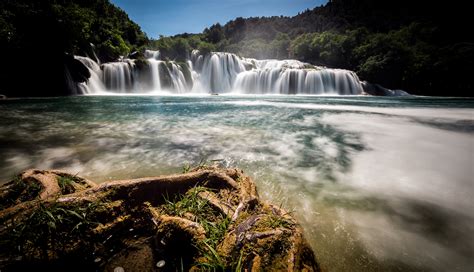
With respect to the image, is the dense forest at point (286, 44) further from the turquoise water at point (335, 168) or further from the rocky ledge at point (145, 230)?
the rocky ledge at point (145, 230)

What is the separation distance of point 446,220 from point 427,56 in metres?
49.1

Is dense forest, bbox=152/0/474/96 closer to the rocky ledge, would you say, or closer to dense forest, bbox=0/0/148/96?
dense forest, bbox=0/0/148/96

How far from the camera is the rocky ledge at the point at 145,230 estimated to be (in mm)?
1308

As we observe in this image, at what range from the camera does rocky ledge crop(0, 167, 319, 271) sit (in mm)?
1308

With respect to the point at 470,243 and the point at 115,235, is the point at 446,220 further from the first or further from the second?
the point at 115,235

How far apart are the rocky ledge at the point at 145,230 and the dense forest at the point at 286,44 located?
2173 cm

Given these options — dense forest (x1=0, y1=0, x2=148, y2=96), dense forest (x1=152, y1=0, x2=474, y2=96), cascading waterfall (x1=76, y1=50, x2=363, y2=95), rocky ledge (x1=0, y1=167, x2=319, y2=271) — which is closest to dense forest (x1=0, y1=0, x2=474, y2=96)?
dense forest (x1=0, y1=0, x2=148, y2=96)

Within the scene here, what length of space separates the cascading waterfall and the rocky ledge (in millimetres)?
27402

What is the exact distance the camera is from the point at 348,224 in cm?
220

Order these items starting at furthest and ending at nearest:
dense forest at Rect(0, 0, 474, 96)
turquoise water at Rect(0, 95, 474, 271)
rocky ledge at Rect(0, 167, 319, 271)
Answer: dense forest at Rect(0, 0, 474, 96)
turquoise water at Rect(0, 95, 474, 271)
rocky ledge at Rect(0, 167, 319, 271)

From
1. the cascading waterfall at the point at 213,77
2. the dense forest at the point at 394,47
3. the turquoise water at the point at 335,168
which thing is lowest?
the turquoise water at the point at 335,168

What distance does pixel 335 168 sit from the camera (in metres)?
3.81

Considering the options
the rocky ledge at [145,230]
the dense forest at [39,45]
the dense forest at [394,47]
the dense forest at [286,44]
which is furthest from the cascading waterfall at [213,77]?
the rocky ledge at [145,230]

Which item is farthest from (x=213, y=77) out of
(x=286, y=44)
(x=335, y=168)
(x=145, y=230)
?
(x=286, y=44)
